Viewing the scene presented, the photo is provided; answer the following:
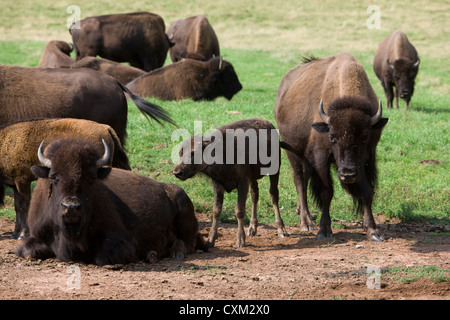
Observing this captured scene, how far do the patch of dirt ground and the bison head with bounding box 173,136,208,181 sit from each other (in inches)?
35.7

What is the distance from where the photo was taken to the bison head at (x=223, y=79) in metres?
17.3

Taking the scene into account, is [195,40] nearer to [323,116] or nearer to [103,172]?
[323,116]

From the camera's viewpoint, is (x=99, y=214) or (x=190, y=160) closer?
(x=99, y=214)

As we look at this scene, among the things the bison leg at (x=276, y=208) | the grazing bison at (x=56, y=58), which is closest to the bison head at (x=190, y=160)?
the bison leg at (x=276, y=208)

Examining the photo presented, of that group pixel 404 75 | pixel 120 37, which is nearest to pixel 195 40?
pixel 120 37

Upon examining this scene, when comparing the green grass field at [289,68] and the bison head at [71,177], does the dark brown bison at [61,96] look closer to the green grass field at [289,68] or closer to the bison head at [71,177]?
the green grass field at [289,68]

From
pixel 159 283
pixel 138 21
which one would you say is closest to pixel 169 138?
pixel 159 283

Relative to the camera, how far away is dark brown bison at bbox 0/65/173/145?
9125 millimetres

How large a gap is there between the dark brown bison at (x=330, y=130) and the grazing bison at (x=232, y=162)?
0.60 m

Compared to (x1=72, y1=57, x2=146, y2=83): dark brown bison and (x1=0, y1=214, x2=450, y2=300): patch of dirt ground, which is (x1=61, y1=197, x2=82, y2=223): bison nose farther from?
(x1=72, y1=57, x2=146, y2=83): dark brown bison

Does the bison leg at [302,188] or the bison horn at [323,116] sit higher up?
the bison horn at [323,116]

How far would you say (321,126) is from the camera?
332 inches

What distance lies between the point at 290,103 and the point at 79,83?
9.42 ft

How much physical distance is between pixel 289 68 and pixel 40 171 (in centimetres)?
1876
